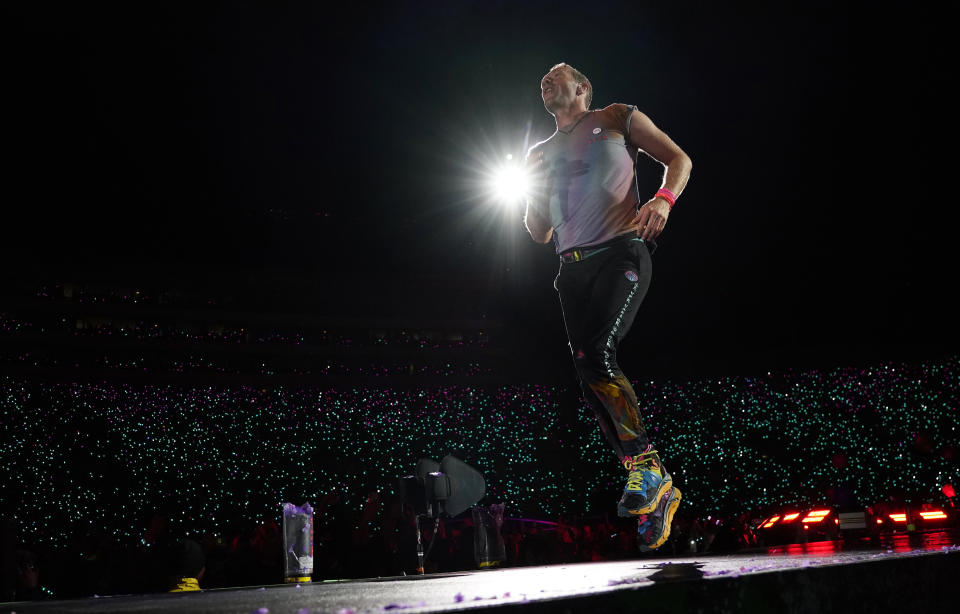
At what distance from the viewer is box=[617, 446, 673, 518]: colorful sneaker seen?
111 inches

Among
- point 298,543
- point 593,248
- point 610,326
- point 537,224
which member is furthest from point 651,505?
point 298,543

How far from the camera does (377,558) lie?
6.98 meters

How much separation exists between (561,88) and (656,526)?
6.44 ft

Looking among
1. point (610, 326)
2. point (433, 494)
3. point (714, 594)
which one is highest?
point (610, 326)

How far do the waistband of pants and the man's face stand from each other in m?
0.73

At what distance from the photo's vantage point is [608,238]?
3088 mm

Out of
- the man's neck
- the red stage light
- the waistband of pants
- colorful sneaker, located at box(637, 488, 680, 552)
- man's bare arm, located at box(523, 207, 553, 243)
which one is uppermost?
the man's neck

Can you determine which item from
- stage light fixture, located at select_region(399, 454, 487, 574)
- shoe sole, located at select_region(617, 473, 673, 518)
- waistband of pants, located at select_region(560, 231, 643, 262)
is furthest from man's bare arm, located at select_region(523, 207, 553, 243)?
stage light fixture, located at select_region(399, 454, 487, 574)

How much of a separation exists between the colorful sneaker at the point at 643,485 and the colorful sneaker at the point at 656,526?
0.03 metres

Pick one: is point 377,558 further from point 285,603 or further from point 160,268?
point 160,268

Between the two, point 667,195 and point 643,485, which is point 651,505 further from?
point 667,195

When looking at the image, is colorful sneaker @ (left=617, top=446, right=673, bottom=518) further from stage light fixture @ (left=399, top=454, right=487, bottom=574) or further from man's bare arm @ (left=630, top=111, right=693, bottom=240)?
stage light fixture @ (left=399, top=454, right=487, bottom=574)

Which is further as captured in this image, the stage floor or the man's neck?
the man's neck

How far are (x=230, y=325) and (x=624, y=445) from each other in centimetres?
2575
